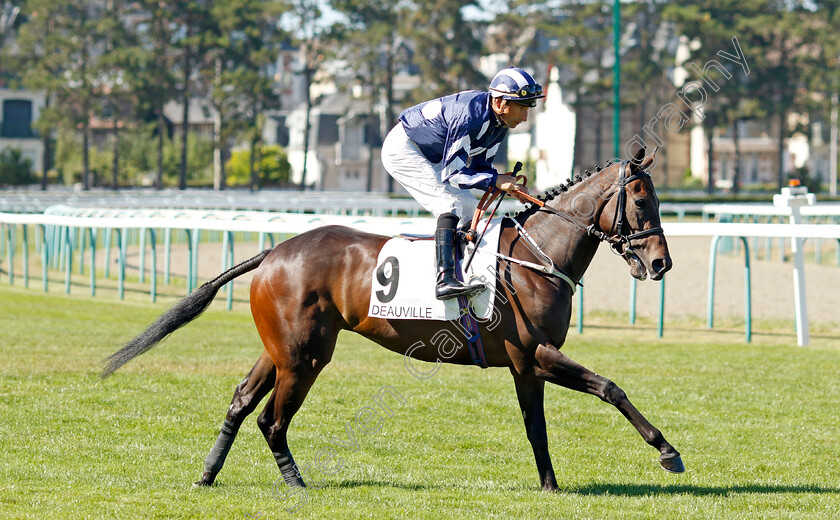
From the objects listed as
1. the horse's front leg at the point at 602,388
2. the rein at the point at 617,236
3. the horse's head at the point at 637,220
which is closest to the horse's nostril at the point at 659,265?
the horse's head at the point at 637,220

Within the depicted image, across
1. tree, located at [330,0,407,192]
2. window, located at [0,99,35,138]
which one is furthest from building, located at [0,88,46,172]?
tree, located at [330,0,407,192]

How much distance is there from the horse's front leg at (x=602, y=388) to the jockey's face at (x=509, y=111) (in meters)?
1.08

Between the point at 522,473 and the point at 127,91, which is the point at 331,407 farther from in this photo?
the point at 127,91

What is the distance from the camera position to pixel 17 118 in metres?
60.2

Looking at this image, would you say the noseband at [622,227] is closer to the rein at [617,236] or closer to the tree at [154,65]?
the rein at [617,236]

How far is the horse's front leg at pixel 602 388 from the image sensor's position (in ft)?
15.3

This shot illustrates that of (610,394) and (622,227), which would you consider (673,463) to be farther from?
(622,227)

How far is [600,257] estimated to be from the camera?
20.0 m

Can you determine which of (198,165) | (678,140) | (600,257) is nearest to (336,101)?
(198,165)

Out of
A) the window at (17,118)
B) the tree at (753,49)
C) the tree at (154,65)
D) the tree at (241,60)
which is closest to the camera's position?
the tree at (753,49)

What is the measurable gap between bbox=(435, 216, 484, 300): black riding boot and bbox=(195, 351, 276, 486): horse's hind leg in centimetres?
93

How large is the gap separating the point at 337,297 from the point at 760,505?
2.16 meters

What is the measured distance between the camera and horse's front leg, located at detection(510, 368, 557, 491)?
495 cm

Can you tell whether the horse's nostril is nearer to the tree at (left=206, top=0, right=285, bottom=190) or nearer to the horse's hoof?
the horse's hoof
